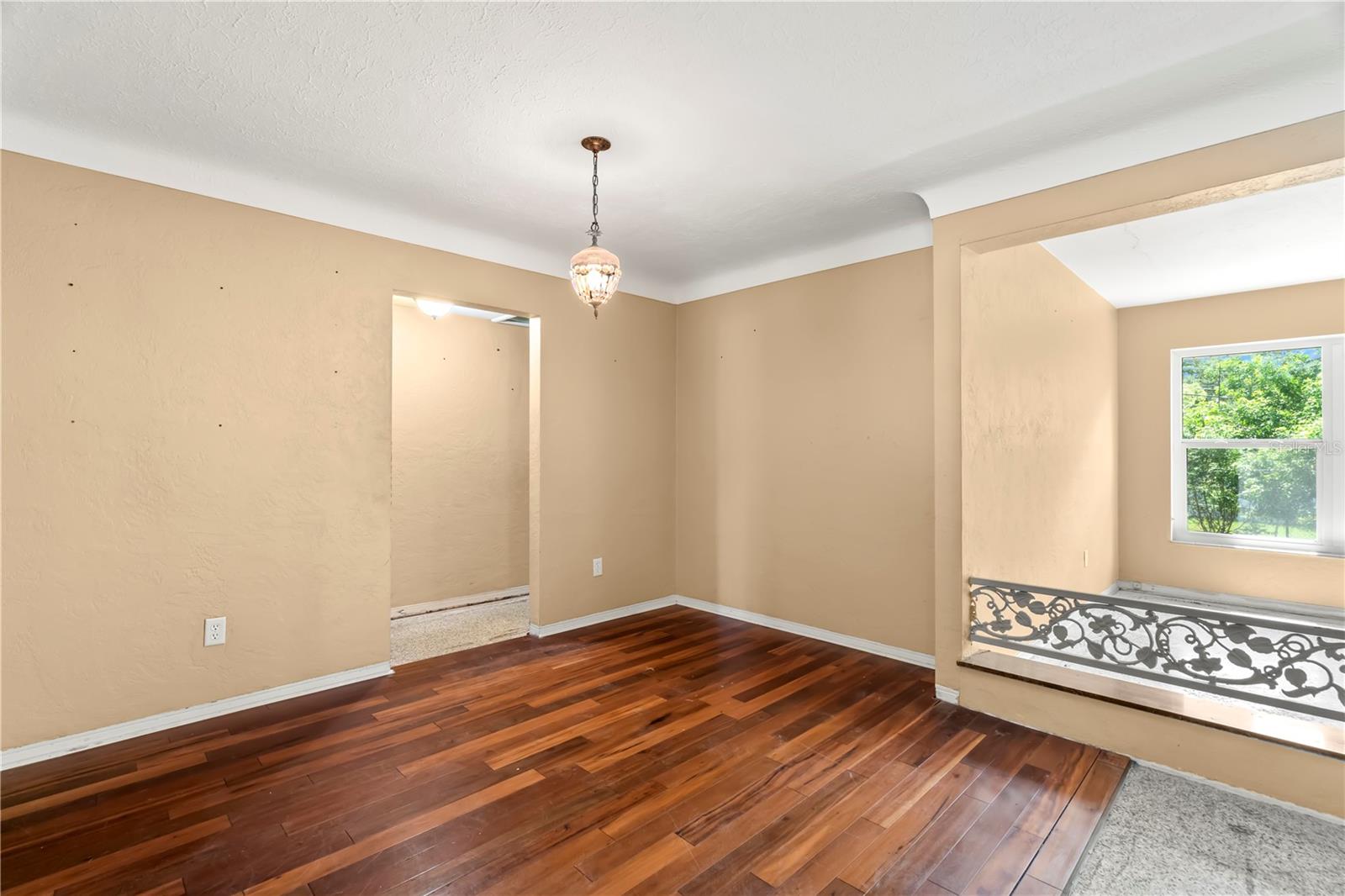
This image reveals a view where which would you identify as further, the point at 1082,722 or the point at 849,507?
the point at 849,507

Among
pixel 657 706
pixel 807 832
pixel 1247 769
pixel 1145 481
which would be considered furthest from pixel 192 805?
pixel 1145 481

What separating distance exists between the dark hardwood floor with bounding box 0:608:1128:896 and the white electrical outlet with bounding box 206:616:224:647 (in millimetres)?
362

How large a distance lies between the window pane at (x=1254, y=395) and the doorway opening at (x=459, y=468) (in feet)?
18.7

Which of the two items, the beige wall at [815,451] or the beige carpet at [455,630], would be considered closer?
the beige wall at [815,451]

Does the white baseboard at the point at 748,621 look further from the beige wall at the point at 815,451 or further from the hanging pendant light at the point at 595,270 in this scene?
the hanging pendant light at the point at 595,270

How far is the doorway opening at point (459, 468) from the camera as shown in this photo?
479 centimetres

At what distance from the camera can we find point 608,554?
4.62 metres

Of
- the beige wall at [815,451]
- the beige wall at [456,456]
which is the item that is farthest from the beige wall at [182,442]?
the beige wall at [815,451]

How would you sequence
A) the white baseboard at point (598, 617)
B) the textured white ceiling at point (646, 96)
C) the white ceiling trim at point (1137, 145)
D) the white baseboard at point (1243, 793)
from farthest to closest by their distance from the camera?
1. the white baseboard at point (598, 617)
2. the white ceiling trim at point (1137, 145)
3. the white baseboard at point (1243, 793)
4. the textured white ceiling at point (646, 96)

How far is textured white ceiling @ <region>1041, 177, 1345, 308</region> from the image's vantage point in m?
3.36

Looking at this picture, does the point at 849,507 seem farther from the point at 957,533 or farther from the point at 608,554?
the point at 608,554

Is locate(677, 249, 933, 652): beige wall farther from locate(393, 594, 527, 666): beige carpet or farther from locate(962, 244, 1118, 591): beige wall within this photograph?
locate(393, 594, 527, 666): beige carpet

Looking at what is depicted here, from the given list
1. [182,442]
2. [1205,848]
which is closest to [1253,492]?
[1205,848]

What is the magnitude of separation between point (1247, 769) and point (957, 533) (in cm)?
131
